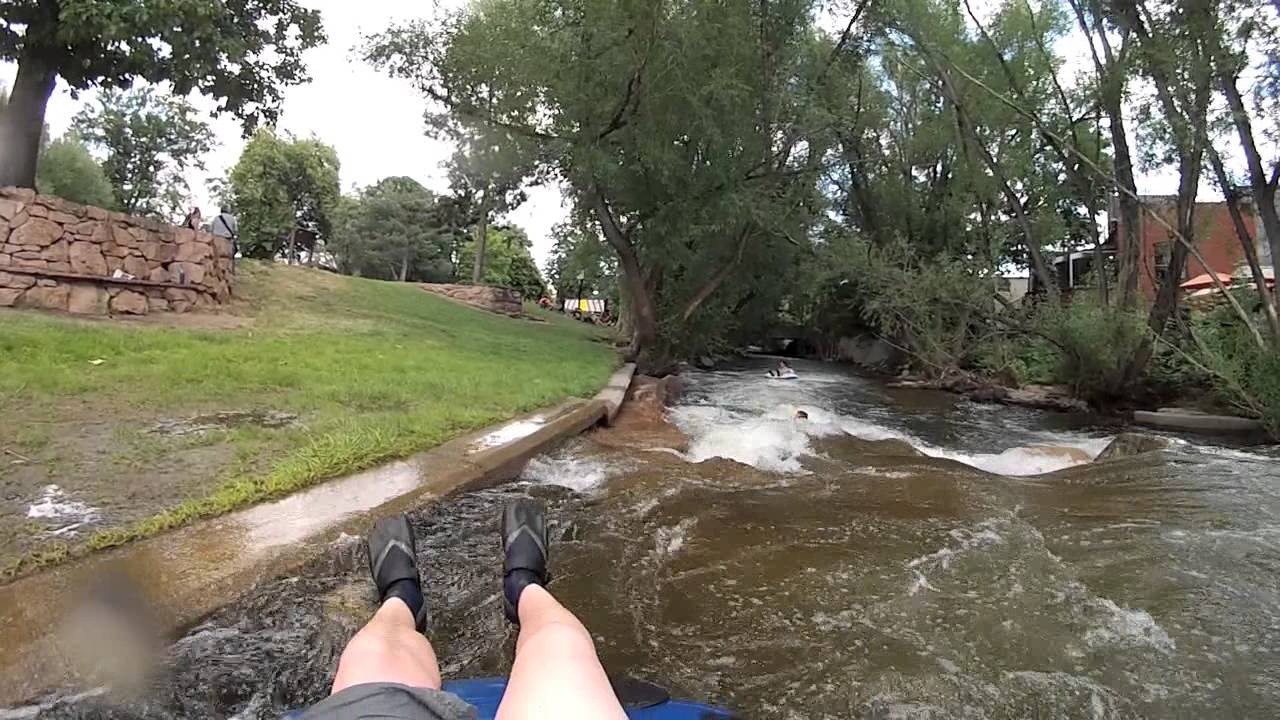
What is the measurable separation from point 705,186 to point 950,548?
399 inches

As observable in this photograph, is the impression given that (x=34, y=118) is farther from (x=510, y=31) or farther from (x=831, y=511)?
(x=831, y=511)

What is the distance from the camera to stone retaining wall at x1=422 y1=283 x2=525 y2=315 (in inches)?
888

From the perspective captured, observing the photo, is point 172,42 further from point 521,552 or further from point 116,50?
point 521,552

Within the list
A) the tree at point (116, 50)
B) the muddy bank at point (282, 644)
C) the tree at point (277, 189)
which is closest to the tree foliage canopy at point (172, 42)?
the tree at point (116, 50)

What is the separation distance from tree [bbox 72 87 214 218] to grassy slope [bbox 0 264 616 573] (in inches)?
893

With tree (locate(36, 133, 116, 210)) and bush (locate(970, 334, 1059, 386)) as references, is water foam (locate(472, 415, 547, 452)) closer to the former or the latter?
bush (locate(970, 334, 1059, 386))

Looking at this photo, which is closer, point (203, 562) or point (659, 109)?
point (203, 562)

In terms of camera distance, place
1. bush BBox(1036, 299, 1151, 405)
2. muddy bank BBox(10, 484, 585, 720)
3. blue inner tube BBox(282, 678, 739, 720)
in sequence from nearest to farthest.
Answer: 1. blue inner tube BBox(282, 678, 739, 720)
2. muddy bank BBox(10, 484, 585, 720)
3. bush BBox(1036, 299, 1151, 405)

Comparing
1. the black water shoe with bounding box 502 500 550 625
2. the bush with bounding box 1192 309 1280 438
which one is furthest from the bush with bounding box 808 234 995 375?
the black water shoe with bounding box 502 500 550 625

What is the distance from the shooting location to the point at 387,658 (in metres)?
1.78

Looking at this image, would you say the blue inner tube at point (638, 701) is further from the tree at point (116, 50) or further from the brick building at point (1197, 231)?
the brick building at point (1197, 231)

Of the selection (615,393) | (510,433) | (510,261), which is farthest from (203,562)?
(510,261)

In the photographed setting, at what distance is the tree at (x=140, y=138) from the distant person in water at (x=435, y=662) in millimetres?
31745

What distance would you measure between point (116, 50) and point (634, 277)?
8935mm
